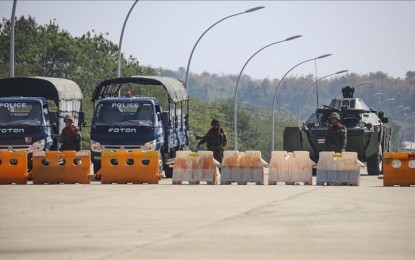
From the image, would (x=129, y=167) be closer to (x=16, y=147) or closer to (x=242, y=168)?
(x=242, y=168)

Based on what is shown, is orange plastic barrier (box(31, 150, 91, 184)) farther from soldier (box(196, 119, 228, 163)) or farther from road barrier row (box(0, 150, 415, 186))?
soldier (box(196, 119, 228, 163))

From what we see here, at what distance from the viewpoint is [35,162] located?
110 ft

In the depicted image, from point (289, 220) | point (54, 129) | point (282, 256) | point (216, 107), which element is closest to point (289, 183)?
point (54, 129)

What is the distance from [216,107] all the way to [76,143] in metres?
107

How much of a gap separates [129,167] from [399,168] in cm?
635

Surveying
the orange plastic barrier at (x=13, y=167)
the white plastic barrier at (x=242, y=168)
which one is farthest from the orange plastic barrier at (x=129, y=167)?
the orange plastic barrier at (x=13, y=167)

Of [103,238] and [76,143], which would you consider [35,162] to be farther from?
[103,238]

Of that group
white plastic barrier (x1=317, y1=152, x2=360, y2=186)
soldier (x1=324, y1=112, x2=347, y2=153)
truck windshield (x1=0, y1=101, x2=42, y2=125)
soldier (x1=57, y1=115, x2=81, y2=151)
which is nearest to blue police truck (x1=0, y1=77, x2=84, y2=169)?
truck windshield (x1=0, y1=101, x2=42, y2=125)

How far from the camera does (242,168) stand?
33.7 metres

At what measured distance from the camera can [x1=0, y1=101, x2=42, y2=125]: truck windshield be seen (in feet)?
120

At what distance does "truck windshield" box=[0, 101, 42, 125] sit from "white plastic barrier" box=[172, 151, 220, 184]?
4811 millimetres

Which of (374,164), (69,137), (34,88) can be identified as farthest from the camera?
(374,164)

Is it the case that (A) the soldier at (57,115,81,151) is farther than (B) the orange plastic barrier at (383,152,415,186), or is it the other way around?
(A) the soldier at (57,115,81,151)

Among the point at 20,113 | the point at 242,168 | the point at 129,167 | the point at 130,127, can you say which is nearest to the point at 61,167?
the point at 129,167
